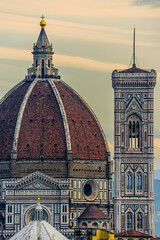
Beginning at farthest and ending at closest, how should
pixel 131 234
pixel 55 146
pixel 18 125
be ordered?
pixel 18 125 → pixel 55 146 → pixel 131 234

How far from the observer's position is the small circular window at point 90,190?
164 meters

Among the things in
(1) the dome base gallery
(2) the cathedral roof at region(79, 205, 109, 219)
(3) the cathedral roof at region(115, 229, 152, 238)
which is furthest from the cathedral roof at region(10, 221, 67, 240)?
(2) the cathedral roof at region(79, 205, 109, 219)

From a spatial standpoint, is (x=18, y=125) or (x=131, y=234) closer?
(x=131, y=234)

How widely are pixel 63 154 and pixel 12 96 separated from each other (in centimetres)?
959

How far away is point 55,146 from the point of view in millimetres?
162125

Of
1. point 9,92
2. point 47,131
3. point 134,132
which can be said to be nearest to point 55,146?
point 47,131

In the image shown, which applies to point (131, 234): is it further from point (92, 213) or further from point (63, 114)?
point (63, 114)

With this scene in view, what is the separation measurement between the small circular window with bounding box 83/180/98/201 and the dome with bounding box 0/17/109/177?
5.34 feet

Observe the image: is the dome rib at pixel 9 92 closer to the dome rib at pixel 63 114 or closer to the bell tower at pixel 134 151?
the dome rib at pixel 63 114

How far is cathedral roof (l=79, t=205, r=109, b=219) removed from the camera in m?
159

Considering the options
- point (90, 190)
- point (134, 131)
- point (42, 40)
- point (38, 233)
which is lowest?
point (38, 233)

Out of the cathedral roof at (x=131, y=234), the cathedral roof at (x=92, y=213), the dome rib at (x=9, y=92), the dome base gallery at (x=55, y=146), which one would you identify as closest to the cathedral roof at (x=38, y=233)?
the cathedral roof at (x=131, y=234)

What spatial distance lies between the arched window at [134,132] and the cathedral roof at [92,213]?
772 cm

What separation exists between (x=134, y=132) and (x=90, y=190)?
8826mm
